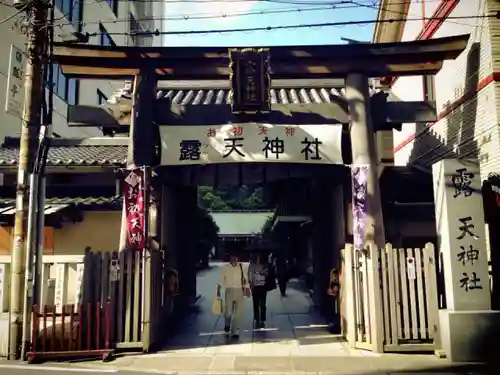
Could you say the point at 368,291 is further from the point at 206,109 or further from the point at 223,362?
the point at 206,109

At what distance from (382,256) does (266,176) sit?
3.35 meters

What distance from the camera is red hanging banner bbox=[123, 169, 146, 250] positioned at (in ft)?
30.8

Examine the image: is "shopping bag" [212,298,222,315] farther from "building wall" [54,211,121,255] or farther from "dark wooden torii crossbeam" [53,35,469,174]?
"dark wooden torii crossbeam" [53,35,469,174]

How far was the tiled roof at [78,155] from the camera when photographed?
11.4 metres

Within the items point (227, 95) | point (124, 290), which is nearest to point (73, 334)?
point (124, 290)

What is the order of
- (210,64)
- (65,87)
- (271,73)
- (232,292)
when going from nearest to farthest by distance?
1. (271,73)
2. (210,64)
3. (232,292)
4. (65,87)

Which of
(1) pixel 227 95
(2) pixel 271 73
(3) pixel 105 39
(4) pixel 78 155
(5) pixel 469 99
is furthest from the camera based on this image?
(3) pixel 105 39

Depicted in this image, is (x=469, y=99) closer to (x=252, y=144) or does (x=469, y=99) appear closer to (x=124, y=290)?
(x=252, y=144)

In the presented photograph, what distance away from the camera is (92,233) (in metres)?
12.0

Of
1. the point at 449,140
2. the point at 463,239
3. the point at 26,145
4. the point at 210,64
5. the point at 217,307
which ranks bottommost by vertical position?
the point at 217,307

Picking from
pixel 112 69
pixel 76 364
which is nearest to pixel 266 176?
pixel 112 69

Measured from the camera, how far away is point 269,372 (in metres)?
7.57

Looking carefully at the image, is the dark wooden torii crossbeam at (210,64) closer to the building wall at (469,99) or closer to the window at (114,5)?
the building wall at (469,99)

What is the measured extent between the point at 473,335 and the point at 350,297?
234 cm
